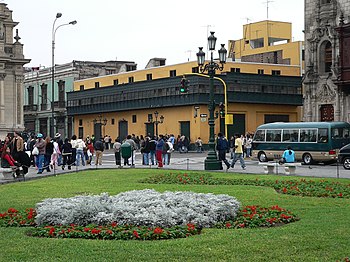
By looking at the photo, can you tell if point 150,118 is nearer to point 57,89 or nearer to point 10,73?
point 10,73

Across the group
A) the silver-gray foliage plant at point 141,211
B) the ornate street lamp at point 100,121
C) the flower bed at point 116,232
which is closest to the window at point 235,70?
the ornate street lamp at point 100,121

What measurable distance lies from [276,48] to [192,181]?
5641cm

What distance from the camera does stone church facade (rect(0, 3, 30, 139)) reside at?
202 feet

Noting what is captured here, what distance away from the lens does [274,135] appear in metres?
40.1

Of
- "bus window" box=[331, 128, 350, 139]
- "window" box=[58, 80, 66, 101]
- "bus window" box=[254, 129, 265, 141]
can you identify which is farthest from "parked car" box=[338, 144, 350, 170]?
"window" box=[58, 80, 66, 101]

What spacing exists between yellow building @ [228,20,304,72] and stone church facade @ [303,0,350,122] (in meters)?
29.7

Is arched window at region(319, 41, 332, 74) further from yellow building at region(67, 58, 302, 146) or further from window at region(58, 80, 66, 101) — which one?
window at region(58, 80, 66, 101)

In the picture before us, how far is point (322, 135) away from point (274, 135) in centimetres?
386

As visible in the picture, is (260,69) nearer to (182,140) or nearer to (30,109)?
(182,140)

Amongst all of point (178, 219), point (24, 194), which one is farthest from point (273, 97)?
point (178, 219)

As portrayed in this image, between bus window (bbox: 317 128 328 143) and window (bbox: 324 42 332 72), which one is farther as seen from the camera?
window (bbox: 324 42 332 72)

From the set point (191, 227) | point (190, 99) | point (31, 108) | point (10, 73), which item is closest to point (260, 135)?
point (190, 99)

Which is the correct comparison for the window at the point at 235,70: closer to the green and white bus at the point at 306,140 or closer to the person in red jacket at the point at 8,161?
the green and white bus at the point at 306,140

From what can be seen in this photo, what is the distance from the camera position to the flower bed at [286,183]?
1884 centimetres
